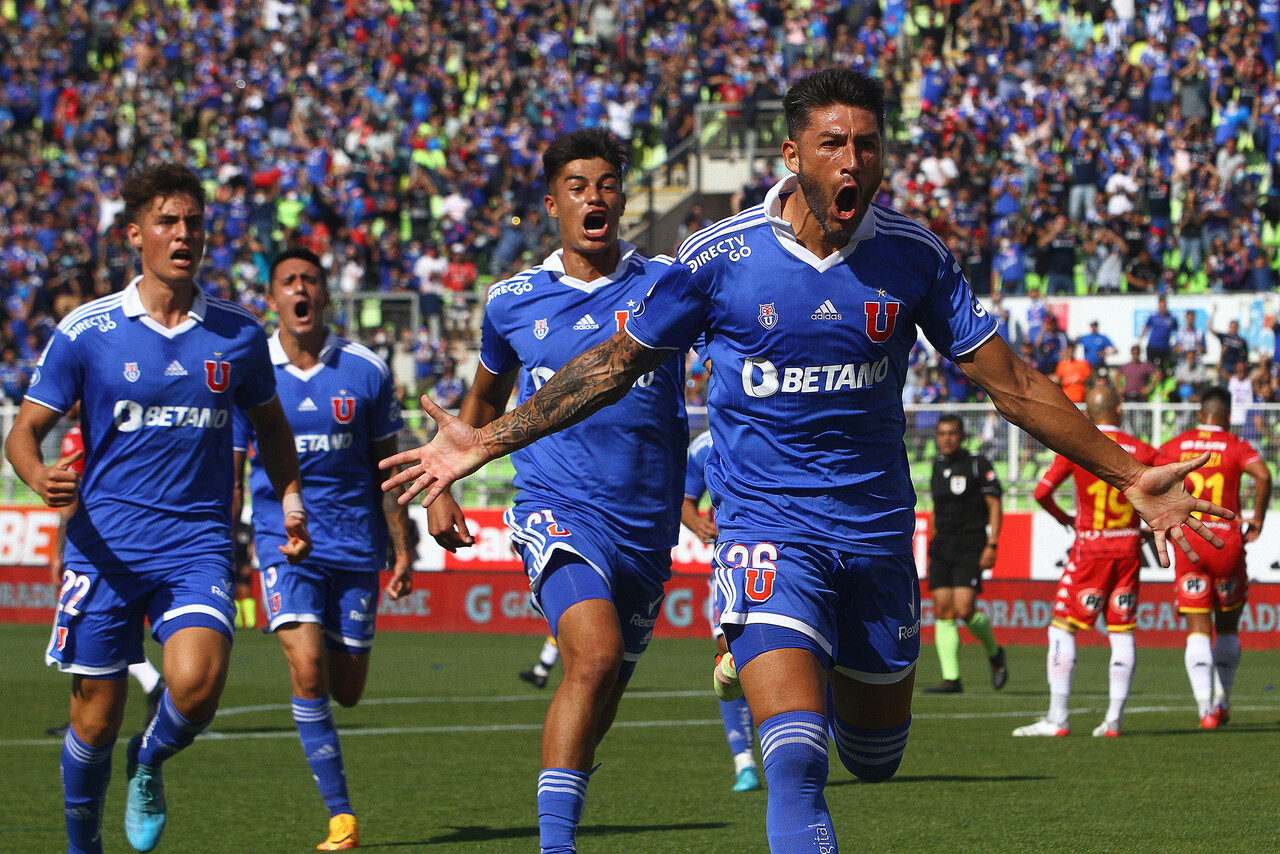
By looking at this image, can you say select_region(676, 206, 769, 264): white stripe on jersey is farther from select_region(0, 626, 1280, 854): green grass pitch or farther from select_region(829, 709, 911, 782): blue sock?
select_region(0, 626, 1280, 854): green grass pitch

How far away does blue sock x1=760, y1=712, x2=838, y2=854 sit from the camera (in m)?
4.57

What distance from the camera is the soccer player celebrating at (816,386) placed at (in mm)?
4953

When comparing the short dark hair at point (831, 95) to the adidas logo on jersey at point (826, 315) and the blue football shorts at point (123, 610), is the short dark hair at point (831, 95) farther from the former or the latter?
the blue football shorts at point (123, 610)

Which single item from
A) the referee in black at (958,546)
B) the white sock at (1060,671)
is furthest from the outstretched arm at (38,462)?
the referee in black at (958,546)

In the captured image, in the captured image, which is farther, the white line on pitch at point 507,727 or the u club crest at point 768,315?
the white line on pitch at point 507,727

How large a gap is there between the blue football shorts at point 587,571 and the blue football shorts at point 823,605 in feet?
4.21

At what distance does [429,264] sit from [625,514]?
24696 mm

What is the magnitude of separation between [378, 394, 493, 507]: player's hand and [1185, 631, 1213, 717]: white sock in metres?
8.95

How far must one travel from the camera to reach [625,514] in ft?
21.8

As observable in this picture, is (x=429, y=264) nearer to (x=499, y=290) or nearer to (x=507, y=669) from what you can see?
(x=507, y=669)

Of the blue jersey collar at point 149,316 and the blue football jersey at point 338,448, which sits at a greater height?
A: the blue jersey collar at point 149,316

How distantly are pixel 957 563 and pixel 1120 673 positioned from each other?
322 cm

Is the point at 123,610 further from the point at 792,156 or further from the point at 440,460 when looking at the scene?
the point at 792,156

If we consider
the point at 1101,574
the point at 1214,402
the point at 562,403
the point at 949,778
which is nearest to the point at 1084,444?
the point at 562,403
